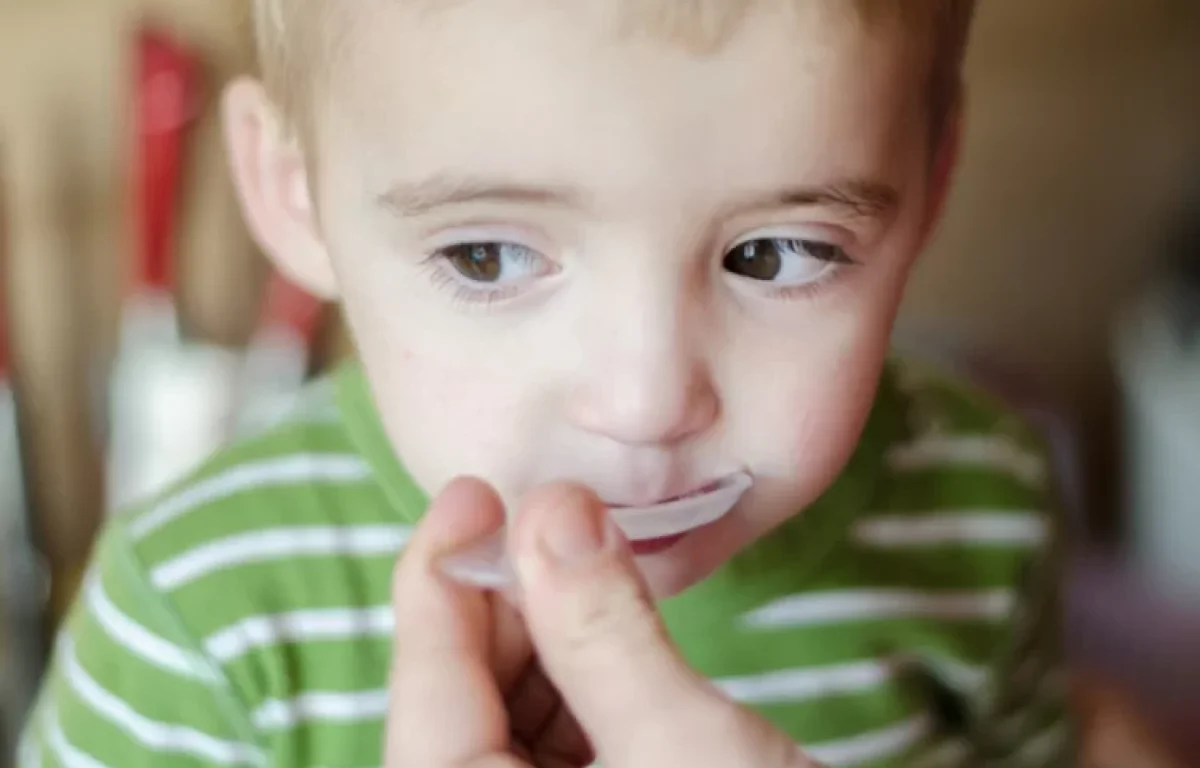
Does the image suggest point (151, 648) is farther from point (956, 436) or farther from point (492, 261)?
point (956, 436)

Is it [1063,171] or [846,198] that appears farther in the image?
[1063,171]

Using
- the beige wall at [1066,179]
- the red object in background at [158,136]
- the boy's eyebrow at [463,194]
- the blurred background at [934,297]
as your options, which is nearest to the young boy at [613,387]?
the boy's eyebrow at [463,194]

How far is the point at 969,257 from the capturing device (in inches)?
50.9

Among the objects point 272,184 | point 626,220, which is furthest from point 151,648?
point 626,220

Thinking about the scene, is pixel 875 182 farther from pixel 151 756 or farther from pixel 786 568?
pixel 151 756

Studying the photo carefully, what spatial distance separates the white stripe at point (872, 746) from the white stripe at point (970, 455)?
0.44 ft

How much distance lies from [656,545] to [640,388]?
8cm

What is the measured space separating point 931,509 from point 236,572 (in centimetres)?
36

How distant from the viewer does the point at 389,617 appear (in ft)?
1.91

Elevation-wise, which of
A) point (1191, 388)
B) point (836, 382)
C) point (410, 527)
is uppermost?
point (836, 382)

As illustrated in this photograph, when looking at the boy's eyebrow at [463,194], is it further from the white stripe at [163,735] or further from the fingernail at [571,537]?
the white stripe at [163,735]

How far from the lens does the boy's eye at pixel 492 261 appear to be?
41 cm

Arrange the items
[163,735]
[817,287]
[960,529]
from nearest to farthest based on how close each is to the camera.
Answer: [817,287]
[163,735]
[960,529]

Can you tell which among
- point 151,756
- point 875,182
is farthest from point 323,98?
point 151,756
